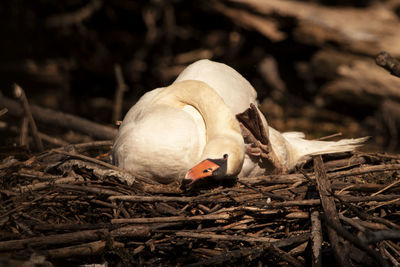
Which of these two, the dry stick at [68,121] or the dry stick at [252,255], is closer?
the dry stick at [252,255]

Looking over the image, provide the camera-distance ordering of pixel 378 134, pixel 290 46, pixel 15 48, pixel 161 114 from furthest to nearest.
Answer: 1. pixel 15 48
2. pixel 378 134
3. pixel 290 46
4. pixel 161 114

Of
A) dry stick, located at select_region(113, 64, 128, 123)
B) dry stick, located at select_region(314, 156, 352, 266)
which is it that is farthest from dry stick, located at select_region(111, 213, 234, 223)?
dry stick, located at select_region(113, 64, 128, 123)

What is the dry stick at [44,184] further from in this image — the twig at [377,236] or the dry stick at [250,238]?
the twig at [377,236]

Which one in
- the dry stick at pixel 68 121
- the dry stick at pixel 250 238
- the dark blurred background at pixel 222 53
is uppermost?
the dark blurred background at pixel 222 53

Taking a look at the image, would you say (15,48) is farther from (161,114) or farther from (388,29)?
(161,114)

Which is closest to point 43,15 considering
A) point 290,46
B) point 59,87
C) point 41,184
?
point 59,87

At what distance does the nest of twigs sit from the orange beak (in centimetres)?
24

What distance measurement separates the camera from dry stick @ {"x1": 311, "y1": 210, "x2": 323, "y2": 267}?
3154 millimetres

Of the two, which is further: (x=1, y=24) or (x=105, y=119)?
(x=1, y=24)

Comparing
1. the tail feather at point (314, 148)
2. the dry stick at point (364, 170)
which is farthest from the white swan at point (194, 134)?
the dry stick at point (364, 170)

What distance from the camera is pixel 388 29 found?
7793 millimetres

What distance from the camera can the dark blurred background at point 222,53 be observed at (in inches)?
325

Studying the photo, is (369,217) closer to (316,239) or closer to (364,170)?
(316,239)

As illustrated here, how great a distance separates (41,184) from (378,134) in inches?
299
